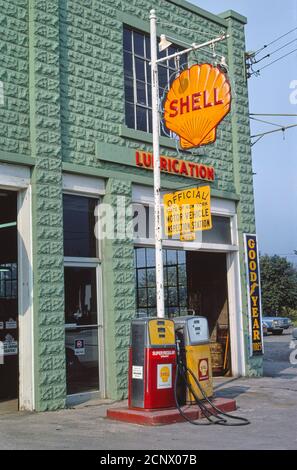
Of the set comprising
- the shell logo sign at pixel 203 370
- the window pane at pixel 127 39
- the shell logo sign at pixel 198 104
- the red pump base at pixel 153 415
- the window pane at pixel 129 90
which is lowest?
the red pump base at pixel 153 415

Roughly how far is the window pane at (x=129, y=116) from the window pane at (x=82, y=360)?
438 cm

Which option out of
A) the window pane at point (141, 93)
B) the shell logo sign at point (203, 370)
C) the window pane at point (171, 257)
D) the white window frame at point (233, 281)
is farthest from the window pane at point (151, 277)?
the shell logo sign at point (203, 370)

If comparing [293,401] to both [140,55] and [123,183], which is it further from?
[140,55]

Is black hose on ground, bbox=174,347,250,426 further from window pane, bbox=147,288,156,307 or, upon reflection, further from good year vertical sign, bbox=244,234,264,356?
window pane, bbox=147,288,156,307

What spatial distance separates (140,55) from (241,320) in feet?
22.0

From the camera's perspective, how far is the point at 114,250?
40.0 ft

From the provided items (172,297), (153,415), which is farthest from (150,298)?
(153,415)

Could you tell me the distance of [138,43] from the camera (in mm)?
13758

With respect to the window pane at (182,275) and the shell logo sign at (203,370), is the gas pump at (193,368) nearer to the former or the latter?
the shell logo sign at (203,370)

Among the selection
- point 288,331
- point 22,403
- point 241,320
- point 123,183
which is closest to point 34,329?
point 22,403

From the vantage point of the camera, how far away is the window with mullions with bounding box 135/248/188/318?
1552 centimetres

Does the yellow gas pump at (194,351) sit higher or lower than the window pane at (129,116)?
lower

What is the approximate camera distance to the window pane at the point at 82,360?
37.7 ft

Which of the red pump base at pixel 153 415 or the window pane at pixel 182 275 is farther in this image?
the window pane at pixel 182 275
